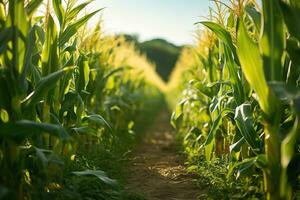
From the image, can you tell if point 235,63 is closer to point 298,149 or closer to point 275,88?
point 298,149

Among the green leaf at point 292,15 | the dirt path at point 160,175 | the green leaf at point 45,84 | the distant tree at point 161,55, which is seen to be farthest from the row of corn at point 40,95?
the distant tree at point 161,55

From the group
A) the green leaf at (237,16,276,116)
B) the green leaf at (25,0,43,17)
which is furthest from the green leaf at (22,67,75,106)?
the green leaf at (237,16,276,116)

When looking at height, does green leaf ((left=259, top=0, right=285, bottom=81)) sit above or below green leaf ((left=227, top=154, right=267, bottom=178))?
above

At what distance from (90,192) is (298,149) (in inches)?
76.0

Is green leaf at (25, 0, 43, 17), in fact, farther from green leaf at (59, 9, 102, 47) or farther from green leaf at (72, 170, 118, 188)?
green leaf at (72, 170, 118, 188)

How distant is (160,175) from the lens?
571 cm

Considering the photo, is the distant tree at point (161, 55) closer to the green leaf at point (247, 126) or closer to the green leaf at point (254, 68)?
the green leaf at point (247, 126)

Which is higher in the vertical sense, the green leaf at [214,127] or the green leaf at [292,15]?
the green leaf at [292,15]

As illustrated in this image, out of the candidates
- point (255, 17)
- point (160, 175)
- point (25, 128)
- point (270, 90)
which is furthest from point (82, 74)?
point (270, 90)

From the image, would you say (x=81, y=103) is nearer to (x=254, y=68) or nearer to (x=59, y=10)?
(x=59, y=10)

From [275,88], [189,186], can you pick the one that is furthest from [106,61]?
[275,88]

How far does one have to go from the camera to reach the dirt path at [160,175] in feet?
15.8

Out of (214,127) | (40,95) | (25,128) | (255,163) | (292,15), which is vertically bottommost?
(255,163)

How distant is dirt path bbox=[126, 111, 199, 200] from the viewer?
4.81m
